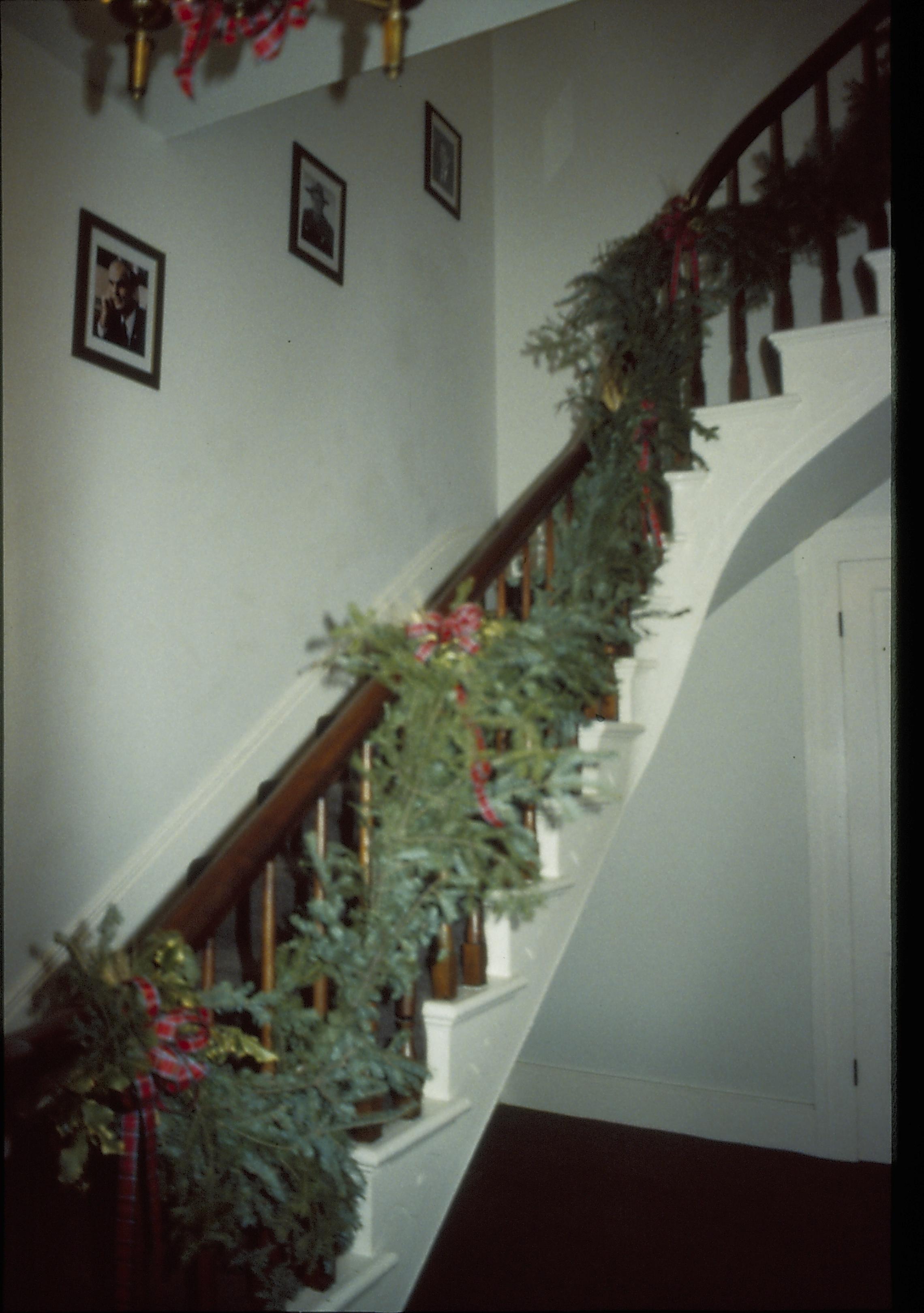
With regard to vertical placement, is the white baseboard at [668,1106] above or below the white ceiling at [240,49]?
below

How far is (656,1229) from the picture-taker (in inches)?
113

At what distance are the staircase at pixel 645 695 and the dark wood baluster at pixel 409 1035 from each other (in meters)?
0.04

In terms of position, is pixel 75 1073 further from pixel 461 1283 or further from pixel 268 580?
pixel 268 580

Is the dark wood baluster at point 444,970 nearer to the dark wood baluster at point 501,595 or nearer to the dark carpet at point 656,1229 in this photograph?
the dark wood baluster at point 501,595

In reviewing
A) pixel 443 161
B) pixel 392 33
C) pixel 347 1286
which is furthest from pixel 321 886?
pixel 443 161

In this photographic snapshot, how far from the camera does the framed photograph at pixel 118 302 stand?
2430mm

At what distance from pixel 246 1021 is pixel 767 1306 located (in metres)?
1.79

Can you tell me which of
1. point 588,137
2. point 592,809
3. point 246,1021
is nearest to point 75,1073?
point 246,1021

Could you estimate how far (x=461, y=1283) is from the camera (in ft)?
8.37

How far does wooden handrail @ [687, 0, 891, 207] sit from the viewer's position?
3090 millimetres

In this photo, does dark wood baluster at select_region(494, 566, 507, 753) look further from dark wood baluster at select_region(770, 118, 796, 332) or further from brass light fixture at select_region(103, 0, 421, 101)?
dark wood baluster at select_region(770, 118, 796, 332)

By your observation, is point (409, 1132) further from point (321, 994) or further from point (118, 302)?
point (118, 302)

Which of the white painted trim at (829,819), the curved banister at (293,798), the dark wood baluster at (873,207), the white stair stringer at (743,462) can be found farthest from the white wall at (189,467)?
the dark wood baluster at (873,207)

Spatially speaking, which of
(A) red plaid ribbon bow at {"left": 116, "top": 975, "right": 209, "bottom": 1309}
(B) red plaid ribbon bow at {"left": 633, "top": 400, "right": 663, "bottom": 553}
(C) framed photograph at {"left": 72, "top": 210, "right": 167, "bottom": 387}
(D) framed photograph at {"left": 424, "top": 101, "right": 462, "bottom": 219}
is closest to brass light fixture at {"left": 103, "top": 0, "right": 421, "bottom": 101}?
(C) framed photograph at {"left": 72, "top": 210, "right": 167, "bottom": 387}
